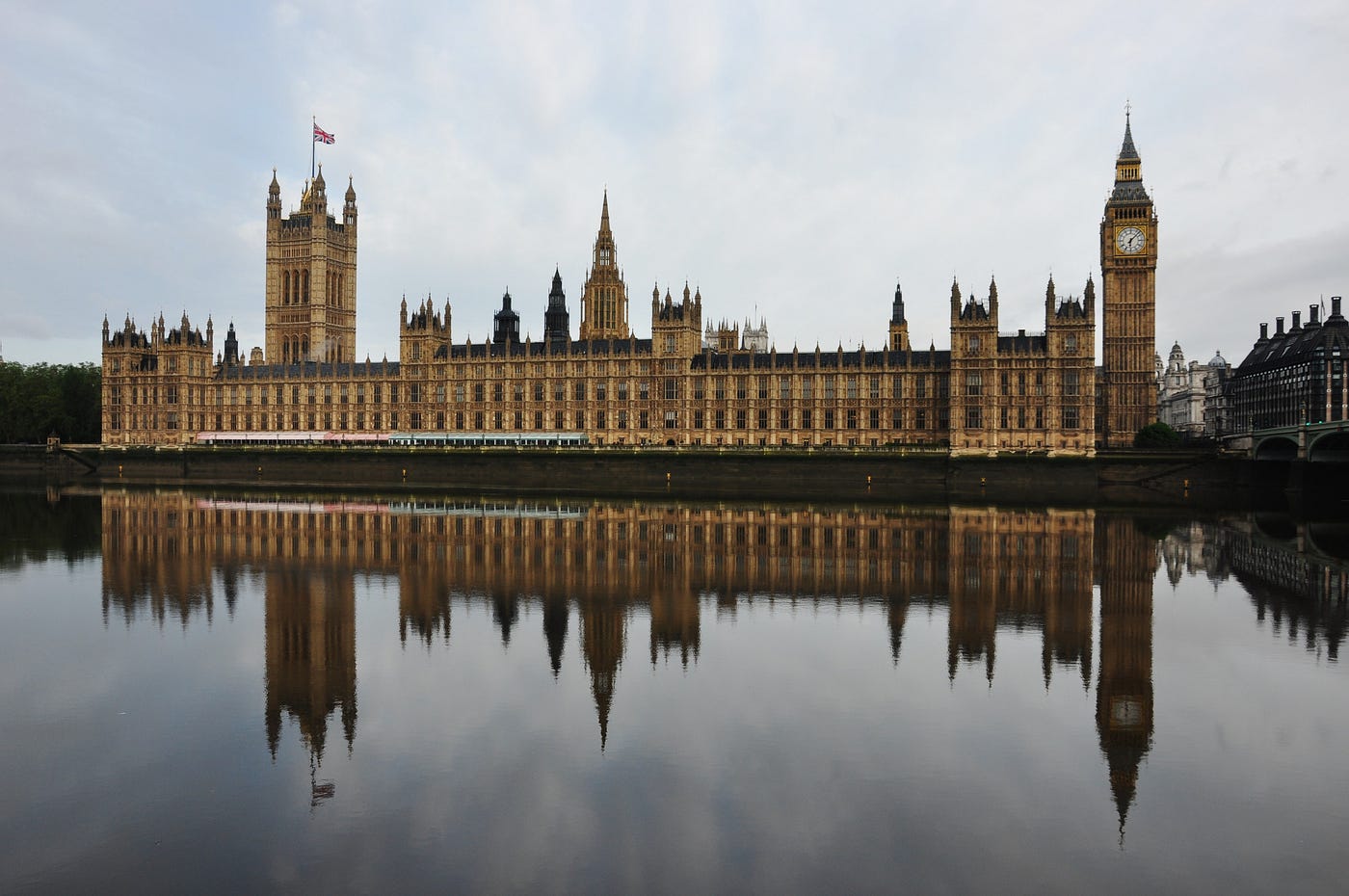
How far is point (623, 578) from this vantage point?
124ft

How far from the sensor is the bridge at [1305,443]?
8638 cm

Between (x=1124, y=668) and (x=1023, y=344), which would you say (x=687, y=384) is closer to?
(x=1023, y=344)

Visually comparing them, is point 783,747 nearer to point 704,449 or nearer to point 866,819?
point 866,819

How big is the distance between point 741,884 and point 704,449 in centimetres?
9398

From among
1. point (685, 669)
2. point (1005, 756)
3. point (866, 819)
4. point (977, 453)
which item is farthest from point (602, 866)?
point (977, 453)

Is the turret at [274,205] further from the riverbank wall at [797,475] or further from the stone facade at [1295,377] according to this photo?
the stone facade at [1295,377]

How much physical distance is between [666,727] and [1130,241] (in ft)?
403

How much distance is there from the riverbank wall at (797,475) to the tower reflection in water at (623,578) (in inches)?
1059

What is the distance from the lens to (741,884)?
13906mm

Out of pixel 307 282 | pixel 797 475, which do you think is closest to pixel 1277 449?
pixel 797 475

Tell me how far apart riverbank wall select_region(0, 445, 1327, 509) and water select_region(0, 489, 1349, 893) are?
5028 cm

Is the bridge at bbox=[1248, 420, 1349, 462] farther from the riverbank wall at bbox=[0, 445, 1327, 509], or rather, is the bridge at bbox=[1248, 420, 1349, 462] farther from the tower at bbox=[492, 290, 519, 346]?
the tower at bbox=[492, 290, 519, 346]

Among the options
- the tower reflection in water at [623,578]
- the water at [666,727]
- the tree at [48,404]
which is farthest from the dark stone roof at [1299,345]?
the tree at [48,404]

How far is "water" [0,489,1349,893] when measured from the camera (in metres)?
14.7
